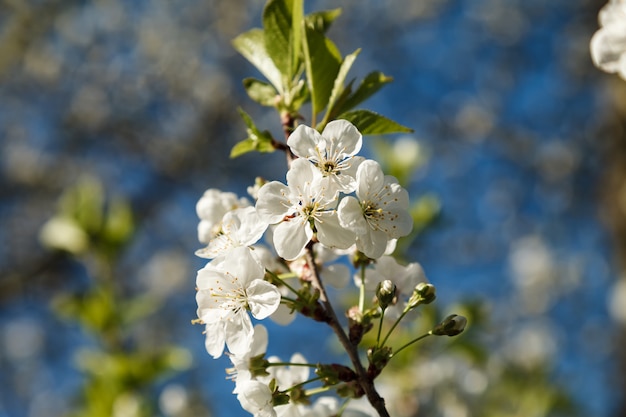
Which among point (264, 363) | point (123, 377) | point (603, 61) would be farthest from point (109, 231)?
point (603, 61)

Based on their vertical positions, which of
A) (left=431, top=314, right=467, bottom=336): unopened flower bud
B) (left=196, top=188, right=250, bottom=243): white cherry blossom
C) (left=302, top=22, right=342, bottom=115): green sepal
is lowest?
(left=431, top=314, right=467, bottom=336): unopened flower bud

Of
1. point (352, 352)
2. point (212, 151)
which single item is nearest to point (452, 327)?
point (352, 352)

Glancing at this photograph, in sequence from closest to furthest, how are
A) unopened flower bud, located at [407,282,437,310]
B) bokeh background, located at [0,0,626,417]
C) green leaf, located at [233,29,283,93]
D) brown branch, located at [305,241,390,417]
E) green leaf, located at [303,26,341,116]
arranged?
brown branch, located at [305,241,390,417], unopened flower bud, located at [407,282,437,310], green leaf, located at [303,26,341,116], green leaf, located at [233,29,283,93], bokeh background, located at [0,0,626,417]

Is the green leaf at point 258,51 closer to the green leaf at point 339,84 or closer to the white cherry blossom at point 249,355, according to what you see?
the green leaf at point 339,84

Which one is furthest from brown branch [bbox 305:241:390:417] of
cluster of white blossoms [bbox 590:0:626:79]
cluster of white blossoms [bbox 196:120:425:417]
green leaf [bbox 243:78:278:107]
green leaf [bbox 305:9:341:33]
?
cluster of white blossoms [bbox 590:0:626:79]

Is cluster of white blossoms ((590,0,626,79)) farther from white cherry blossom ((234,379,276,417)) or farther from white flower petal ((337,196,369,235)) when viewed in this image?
white cherry blossom ((234,379,276,417))

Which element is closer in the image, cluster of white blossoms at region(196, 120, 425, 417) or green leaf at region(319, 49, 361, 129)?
cluster of white blossoms at region(196, 120, 425, 417)

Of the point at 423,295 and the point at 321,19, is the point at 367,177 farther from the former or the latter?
the point at 321,19

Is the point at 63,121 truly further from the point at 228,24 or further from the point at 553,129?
the point at 553,129
